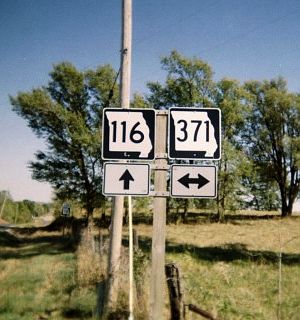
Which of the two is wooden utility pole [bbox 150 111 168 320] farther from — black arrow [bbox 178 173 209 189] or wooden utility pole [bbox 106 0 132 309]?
wooden utility pole [bbox 106 0 132 309]

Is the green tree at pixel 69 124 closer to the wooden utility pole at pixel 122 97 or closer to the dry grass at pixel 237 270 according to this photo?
the dry grass at pixel 237 270

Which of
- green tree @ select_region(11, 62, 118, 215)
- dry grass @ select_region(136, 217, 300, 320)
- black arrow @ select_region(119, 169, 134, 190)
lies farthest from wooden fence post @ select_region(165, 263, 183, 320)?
green tree @ select_region(11, 62, 118, 215)

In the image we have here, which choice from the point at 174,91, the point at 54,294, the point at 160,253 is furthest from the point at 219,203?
the point at 160,253

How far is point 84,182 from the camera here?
31.6m

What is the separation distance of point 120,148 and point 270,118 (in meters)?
35.3

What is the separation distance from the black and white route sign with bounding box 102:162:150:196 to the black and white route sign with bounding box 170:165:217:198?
12.2 inches

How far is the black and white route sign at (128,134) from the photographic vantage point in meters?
4.57

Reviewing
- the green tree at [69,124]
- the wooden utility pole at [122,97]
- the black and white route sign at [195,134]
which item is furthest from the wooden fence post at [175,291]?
the green tree at [69,124]

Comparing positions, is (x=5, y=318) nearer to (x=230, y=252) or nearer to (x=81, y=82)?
(x=230, y=252)

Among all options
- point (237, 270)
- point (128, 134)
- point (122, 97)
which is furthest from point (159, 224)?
point (237, 270)

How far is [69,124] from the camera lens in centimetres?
3094

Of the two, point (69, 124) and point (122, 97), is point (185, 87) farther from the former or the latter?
point (122, 97)

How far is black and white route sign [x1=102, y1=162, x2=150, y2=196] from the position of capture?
4.46 metres

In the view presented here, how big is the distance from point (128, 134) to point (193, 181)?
2.96 feet
